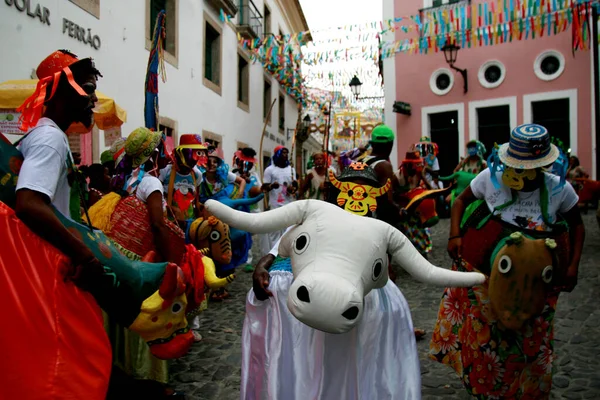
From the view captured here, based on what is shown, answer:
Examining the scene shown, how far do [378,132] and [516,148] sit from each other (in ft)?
5.50

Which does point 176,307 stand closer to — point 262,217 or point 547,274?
point 262,217

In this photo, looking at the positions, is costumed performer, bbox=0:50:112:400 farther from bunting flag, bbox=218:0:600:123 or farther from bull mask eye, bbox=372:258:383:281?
bunting flag, bbox=218:0:600:123

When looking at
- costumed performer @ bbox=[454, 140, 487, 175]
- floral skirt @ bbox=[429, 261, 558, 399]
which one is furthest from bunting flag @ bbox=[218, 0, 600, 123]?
floral skirt @ bbox=[429, 261, 558, 399]

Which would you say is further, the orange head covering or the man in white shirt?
the orange head covering

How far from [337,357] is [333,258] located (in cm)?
61

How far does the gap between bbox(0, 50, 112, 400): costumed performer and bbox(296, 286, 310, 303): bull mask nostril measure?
793 millimetres

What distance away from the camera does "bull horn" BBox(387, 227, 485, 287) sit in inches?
83.0

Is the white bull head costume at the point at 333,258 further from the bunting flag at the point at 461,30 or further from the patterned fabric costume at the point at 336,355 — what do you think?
the bunting flag at the point at 461,30

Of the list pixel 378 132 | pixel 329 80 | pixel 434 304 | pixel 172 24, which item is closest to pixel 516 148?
pixel 378 132

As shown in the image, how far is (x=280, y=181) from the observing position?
323 inches

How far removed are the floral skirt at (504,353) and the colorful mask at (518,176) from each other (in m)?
0.57

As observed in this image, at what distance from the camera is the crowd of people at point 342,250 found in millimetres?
2158

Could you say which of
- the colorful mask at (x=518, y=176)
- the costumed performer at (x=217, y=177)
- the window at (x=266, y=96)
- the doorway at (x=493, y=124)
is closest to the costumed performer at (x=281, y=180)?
the costumed performer at (x=217, y=177)

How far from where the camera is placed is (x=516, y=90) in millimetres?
17703
